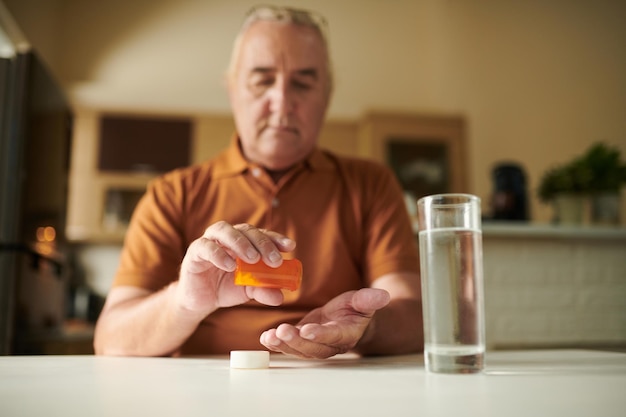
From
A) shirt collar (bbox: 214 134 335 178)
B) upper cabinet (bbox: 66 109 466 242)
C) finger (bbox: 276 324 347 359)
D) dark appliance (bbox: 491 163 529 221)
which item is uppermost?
upper cabinet (bbox: 66 109 466 242)

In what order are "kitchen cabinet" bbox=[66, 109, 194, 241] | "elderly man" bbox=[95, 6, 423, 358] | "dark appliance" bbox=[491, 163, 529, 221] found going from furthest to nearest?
"kitchen cabinet" bbox=[66, 109, 194, 241] < "dark appliance" bbox=[491, 163, 529, 221] < "elderly man" bbox=[95, 6, 423, 358]

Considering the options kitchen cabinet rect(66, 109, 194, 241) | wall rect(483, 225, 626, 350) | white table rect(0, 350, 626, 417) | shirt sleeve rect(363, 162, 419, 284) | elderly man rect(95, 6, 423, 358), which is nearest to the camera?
white table rect(0, 350, 626, 417)

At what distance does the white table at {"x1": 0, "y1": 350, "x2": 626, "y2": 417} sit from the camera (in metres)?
0.30

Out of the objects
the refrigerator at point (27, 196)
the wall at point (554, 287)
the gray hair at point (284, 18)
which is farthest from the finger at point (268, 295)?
the wall at point (554, 287)

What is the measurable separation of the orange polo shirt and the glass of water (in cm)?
39

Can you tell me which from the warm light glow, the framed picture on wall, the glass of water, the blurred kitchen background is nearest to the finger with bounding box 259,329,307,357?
the glass of water

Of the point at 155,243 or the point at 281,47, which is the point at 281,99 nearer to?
the point at 281,47

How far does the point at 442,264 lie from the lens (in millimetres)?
418

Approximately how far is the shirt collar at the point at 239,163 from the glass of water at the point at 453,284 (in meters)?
0.55

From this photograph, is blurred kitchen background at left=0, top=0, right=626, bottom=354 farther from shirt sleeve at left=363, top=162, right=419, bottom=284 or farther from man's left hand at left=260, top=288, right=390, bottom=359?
man's left hand at left=260, top=288, right=390, bottom=359

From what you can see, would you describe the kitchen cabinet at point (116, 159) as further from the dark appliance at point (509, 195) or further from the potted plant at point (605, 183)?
the potted plant at point (605, 183)

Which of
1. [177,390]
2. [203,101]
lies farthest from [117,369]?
[203,101]

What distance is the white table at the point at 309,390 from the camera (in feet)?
0.98

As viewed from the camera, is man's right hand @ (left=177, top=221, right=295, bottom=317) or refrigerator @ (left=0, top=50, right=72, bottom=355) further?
refrigerator @ (left=0, top=50, right=72, bottom=355)
